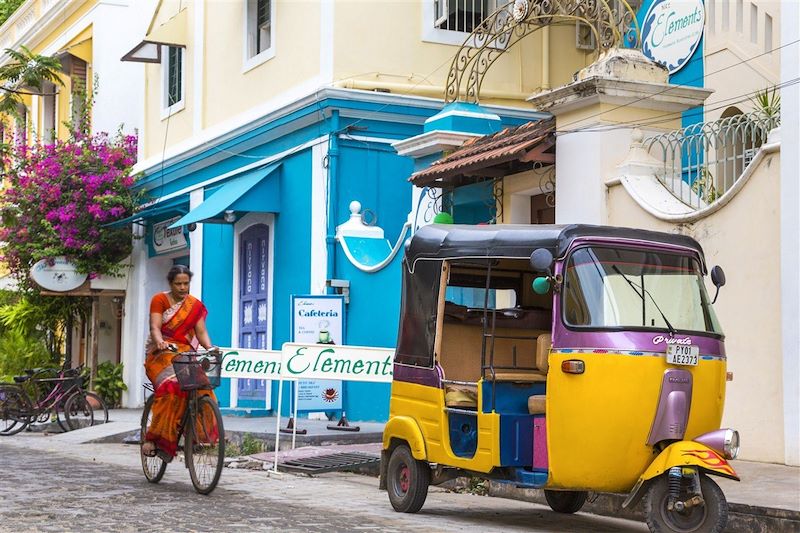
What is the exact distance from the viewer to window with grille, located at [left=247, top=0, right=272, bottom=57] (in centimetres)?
1941

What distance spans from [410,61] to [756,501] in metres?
10.8

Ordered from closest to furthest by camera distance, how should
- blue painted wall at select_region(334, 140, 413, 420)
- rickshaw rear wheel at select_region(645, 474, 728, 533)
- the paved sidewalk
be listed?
1. rickshaw rear wheel at select_region(645, 474, 728, 533)
2. the paved sidewalk
3. blue painted wall at select_region(334, 140, 413, 420)

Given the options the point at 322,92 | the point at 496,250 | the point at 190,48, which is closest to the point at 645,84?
the point at 496,250

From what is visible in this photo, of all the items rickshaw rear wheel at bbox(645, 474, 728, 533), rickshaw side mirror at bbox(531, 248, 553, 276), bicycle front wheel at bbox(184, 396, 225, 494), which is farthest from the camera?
bicycle front wheel at bbox(184, 396, 225, 494)

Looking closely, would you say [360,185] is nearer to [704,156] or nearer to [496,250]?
[704,156]

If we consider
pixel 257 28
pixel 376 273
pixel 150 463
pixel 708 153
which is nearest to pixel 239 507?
pixel 150 463

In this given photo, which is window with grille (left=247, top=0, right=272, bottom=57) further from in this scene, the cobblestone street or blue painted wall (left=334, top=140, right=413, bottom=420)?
the cobblestone street

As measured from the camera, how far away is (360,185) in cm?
1739

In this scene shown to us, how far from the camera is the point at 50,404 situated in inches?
733

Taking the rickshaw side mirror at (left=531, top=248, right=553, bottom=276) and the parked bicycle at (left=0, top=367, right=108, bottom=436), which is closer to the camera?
the rickshaw side mirror at (left=531, top=248, right=553, bottom=276)

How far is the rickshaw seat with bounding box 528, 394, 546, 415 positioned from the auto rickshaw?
0.01 meters

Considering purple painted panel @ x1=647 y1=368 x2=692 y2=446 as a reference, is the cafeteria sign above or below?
above

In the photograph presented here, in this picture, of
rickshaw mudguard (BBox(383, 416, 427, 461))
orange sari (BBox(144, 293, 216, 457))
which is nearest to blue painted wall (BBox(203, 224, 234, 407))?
orange sari (BBox(144, 293, 216, 457))

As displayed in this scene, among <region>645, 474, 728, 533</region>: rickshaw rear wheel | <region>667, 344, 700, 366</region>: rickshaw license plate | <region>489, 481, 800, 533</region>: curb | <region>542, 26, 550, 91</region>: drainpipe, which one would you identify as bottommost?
<region>489, 481, 800, 533</region>: curb
